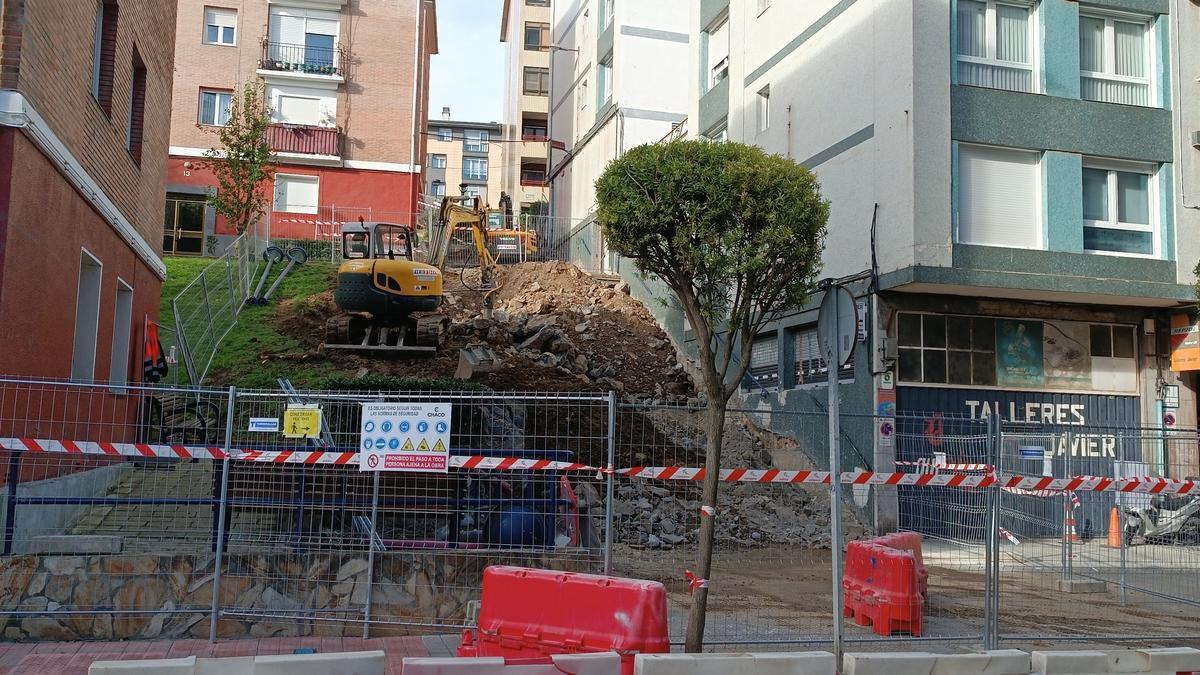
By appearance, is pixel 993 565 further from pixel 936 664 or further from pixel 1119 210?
pixel 1119 210

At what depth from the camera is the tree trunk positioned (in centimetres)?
699

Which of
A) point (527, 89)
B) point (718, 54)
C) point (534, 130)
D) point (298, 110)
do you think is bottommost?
point (718, 54)

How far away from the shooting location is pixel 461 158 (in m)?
89.1

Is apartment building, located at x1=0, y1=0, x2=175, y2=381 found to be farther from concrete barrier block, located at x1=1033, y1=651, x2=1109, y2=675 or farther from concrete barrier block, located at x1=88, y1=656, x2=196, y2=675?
concrete barrier block, located at x1=1033, y1=651, x2=1109, y2=675

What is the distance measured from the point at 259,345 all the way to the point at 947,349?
46.6 feet

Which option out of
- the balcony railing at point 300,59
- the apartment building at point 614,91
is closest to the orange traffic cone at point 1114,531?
the apartment building at point 614,91

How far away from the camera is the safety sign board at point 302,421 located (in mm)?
8125

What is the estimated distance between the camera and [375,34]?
36594mm

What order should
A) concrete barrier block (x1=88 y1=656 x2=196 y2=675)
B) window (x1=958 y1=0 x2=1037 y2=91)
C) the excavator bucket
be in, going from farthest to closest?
the excavator bucket < window (x1=958 y1=0 x2=1037 y2=91) < concrete barrier block (x1=88 y1=656 x2=196 y2=675)

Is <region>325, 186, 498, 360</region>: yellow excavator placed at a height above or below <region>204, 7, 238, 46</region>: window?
below

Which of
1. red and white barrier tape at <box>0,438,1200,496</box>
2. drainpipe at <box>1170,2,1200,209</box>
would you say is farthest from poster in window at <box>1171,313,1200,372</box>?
red and white barrier tape at <box>0,438,1200,496</box>

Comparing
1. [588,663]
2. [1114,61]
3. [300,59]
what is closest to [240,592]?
[588,663]

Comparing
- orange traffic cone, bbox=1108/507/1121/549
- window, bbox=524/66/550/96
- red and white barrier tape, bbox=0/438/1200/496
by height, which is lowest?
orange traffic cone, bbox=1108/507/1121/549

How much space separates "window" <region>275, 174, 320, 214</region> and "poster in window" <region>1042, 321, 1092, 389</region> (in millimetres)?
26681
